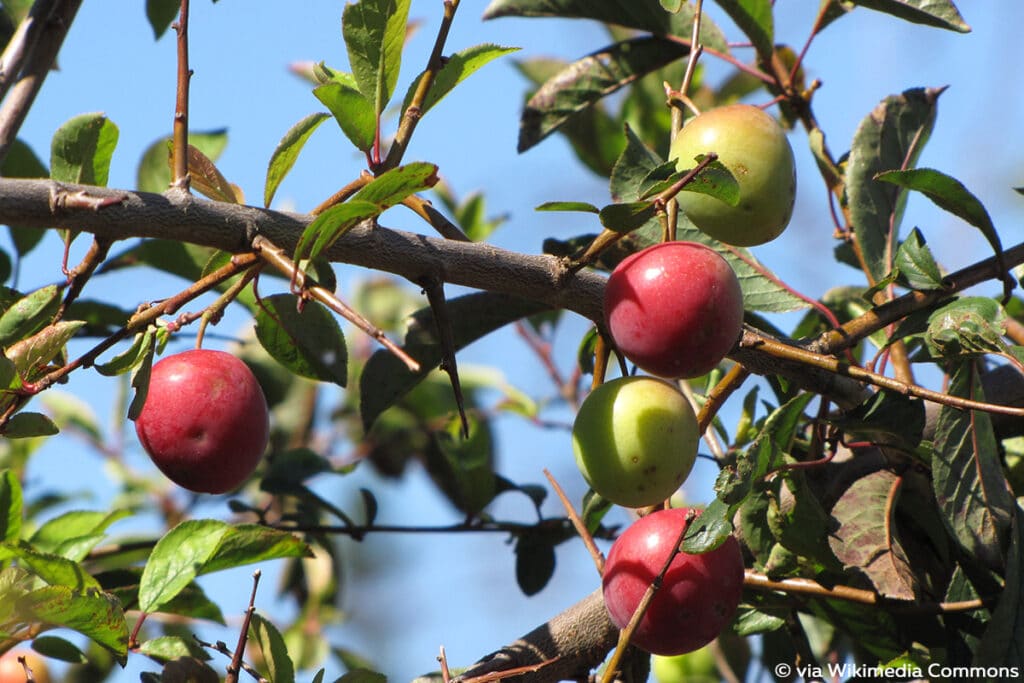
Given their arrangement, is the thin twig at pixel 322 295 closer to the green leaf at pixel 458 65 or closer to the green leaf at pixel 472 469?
→ the green leaf at pixel 458 65

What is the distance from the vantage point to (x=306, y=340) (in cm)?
134

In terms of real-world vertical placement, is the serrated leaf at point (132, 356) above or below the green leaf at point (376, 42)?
below

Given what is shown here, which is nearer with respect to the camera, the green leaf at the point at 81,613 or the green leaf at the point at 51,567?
the green leaf at the point at 81,613

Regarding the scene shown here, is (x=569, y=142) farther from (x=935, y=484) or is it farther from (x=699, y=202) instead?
(x=935, y=484)

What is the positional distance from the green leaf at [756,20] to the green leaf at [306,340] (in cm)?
80

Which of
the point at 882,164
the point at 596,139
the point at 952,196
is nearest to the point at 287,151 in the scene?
the point at 952,196

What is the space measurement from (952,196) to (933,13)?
0.78ft

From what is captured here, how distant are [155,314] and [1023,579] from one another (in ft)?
3.08

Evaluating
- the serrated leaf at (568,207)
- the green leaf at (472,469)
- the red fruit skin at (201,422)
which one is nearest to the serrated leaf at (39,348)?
the red fruit skin at (201,422)

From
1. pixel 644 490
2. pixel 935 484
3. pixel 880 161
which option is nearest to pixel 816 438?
pixel 935 484

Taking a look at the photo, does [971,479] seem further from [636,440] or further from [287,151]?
[287,151]

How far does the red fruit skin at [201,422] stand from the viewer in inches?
43.3

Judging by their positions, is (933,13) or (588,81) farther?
(588,81)

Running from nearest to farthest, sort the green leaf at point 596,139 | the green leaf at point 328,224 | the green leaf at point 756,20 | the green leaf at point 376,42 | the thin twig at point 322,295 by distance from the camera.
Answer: the thin twig at point 322,295 < the green leaf at point 328,224 < the green leaf at point 376,42 < the green leaf at point 756,20 < the green leaf at point 596,139
